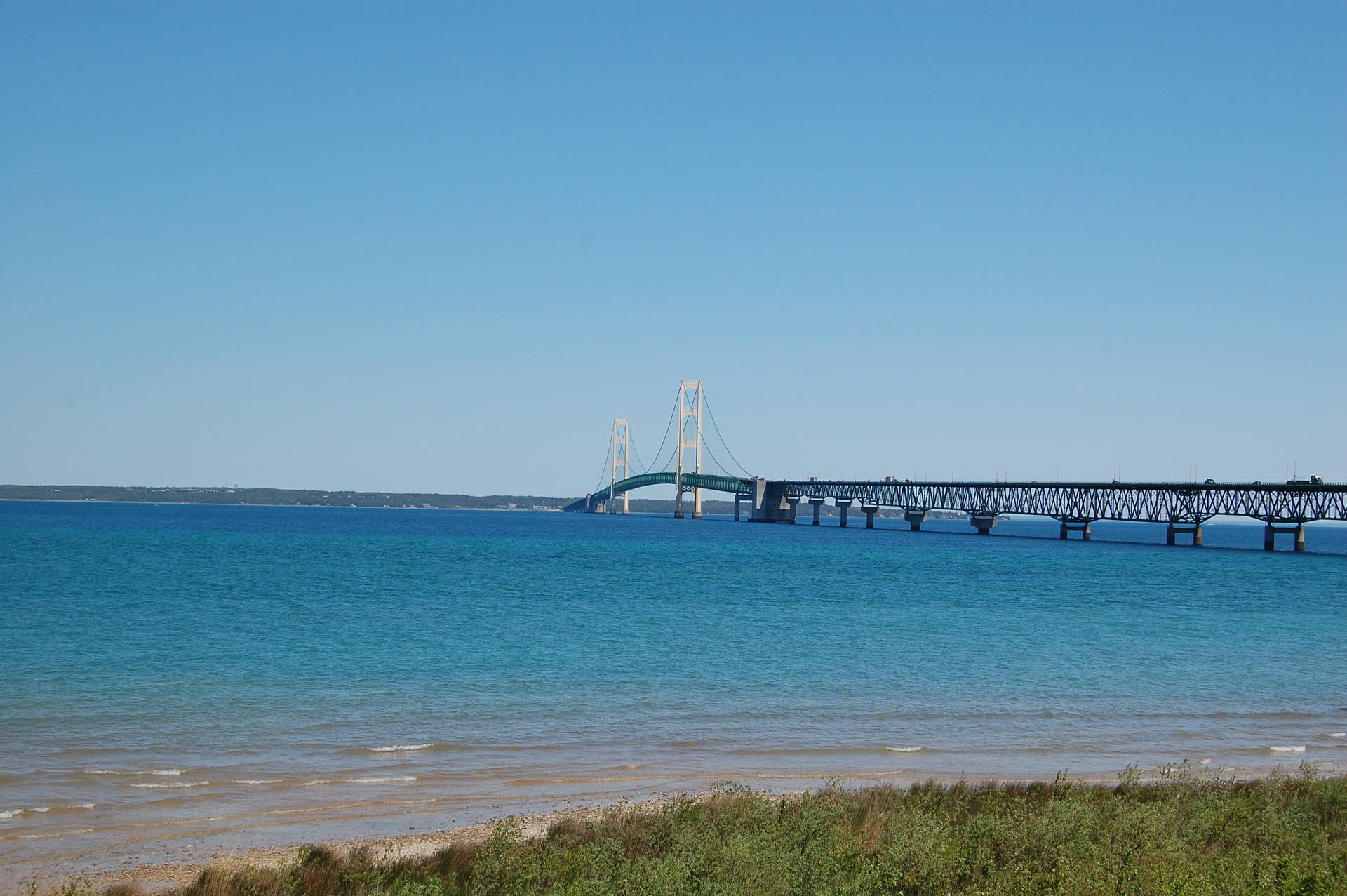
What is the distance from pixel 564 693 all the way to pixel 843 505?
5642 inches

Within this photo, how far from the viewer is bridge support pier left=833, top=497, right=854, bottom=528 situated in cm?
15712

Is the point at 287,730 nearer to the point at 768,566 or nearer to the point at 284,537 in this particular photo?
the point at 768,566

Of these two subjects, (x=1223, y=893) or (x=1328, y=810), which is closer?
(x=1223, y=893)

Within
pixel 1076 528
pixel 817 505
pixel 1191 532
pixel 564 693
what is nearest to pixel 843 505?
pixel 817 505

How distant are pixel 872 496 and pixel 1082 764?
142 meters

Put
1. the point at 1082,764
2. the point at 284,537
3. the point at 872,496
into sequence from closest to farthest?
the point at 1082,764 < the point at 284,537 < the point at 872,496

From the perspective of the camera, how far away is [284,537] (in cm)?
9400

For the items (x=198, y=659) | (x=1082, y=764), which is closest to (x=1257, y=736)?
(x=1082, y=764)

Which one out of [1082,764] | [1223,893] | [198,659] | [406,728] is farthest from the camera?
[198,659]

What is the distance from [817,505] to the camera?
162625mm

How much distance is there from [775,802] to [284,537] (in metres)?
89.3

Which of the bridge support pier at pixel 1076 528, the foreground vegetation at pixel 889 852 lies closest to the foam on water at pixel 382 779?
the foreground vegetation at pixel 889 852

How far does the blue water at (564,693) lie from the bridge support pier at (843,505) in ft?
353

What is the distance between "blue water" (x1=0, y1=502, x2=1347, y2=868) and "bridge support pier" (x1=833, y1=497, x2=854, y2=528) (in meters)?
108
